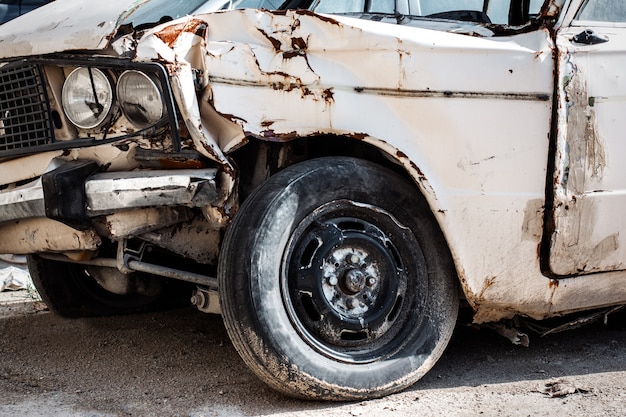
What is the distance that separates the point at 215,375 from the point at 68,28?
1476mm

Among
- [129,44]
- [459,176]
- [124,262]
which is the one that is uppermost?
[129,44]

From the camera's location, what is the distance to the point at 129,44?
11.0 feet

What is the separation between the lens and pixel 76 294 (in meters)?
4.66

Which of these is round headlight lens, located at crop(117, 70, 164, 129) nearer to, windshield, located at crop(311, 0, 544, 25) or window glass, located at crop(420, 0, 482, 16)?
windshield, located at crop(311, 0, 544, 25)

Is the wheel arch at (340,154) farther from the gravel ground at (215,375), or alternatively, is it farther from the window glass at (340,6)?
the window glass at (340,6)

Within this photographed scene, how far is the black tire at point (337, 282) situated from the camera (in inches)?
131

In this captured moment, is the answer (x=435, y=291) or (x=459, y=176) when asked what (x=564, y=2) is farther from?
(x=435, y=291)

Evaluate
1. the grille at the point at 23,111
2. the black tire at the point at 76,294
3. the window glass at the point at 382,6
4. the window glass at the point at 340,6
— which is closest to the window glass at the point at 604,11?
the window glass at the point at 382,6

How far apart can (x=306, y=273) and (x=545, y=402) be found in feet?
3.29

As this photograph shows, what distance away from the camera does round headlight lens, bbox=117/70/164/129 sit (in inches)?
131

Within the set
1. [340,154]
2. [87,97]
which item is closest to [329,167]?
[340,154]

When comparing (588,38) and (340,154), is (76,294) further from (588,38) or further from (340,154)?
(588,38)

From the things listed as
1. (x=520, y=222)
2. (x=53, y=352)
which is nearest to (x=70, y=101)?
(x=53, y=352)

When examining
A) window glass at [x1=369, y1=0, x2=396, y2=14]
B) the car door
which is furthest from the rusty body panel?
window glass at [x1=369, y1=0, x2=396, y2=14]
